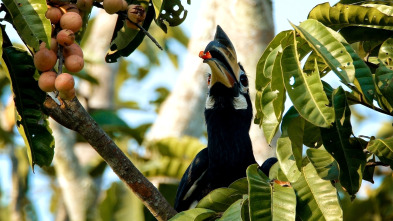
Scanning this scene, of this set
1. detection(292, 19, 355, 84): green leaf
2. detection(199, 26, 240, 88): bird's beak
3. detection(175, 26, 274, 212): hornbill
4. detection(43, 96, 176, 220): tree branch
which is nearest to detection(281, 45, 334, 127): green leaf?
detection(292, 19, 355, 84): green leaf

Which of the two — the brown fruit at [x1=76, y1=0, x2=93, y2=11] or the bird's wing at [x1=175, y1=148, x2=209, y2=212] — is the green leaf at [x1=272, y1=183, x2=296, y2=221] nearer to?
the brown fruit at [x1=76, y1=0, x2=93, y2=11]

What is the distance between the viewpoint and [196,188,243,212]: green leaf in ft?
6.32

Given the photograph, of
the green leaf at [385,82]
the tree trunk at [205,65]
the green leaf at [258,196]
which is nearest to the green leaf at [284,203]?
the green leaf at [258,196]

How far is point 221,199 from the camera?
75.9 inches

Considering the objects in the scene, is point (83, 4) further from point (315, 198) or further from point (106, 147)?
point (315, 198)

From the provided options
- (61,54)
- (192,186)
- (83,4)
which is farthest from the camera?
(192,186)

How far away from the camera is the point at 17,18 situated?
1.61 meters

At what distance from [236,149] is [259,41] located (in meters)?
1.33

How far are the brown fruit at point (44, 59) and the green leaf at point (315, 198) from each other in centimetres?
74

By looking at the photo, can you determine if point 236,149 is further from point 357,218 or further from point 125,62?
point 125,62

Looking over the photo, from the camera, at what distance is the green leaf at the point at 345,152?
1.66 metres

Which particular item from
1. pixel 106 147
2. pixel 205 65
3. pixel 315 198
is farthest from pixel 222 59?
pixel 205 65

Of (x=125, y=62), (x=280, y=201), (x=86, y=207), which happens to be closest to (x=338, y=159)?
(x=280, y=201)

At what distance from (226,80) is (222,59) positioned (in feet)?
0.87
